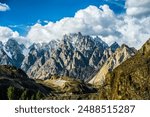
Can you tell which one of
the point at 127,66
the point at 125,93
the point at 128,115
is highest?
the point at 127,66

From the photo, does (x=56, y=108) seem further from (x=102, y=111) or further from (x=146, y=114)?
(x=146, y=114)

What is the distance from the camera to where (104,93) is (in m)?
62.5

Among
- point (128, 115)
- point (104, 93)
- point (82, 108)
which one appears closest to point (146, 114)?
point (128, 115)

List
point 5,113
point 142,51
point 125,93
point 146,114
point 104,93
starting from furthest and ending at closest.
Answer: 1. point 104,93
2. point 142,51
3. point 125,93
4. point 5,113
5. point 146,114

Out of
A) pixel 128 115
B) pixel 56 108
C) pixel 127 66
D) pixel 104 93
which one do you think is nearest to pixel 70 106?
pixel 56 108

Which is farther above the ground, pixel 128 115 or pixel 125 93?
pixel 125 93

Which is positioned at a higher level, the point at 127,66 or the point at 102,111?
the point at 127,66

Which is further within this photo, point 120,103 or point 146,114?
point 120,103

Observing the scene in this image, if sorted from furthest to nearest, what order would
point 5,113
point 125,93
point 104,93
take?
point 104,93
point 125,93
point 5,113

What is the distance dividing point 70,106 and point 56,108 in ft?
1.89

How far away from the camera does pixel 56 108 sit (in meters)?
13.5

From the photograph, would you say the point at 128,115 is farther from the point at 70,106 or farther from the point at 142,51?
the point at 142,51

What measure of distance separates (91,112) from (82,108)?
0.39m

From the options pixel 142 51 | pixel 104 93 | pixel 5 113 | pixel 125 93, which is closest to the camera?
pixel 5 113
